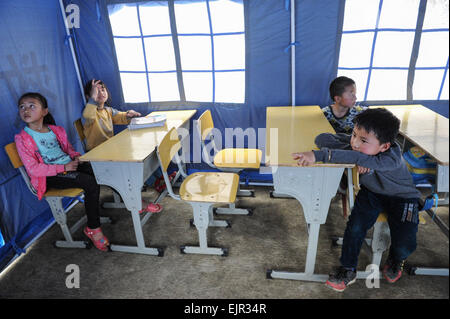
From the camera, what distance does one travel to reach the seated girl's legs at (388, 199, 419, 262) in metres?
1.57

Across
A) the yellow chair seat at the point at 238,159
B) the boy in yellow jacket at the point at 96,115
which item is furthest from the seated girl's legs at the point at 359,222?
the boy in yellow jacket at the point at 96,115

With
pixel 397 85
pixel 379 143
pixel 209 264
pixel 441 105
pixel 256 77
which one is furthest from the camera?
pixel 256 77

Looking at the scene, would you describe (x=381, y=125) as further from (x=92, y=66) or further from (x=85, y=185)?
(x=92, y=66)

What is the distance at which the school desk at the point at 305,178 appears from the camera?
1641 mm

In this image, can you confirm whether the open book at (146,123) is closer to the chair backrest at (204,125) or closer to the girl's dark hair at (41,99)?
the chair backrest at (204,125)

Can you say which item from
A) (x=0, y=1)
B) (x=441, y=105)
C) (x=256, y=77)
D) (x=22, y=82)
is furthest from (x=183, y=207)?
(x=441, y=105)

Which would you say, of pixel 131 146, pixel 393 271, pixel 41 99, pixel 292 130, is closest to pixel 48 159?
pixel 41 99

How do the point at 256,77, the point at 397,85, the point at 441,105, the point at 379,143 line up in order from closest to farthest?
the point at 441,105, the point at 379,143, the point at 397,85, the point at 256,77

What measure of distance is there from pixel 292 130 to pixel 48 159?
181 cm

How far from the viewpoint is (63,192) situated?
2162 mm
